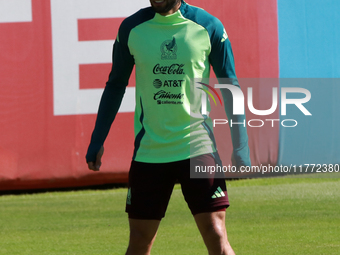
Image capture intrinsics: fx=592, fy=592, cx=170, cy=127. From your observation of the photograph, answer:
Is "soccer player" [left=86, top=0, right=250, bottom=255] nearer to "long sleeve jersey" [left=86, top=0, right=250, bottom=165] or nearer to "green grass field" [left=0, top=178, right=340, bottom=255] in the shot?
"long sleeve jersey" [left=86, top=0, right=250, bottom=165]

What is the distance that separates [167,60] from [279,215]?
4234 millimetres

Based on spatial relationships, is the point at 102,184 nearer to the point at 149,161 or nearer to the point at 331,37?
the point at 331,37

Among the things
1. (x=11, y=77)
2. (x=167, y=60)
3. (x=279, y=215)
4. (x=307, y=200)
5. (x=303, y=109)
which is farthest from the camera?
(x=303, y=109)

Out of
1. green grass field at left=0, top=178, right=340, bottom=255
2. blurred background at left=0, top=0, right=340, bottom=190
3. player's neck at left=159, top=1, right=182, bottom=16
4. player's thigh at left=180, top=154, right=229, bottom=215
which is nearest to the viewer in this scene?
player's thigh at left=180, top=154, right=229, bottom=215

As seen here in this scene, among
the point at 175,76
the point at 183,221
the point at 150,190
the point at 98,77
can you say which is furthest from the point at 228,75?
the point at 98,77

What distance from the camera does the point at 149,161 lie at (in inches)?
117

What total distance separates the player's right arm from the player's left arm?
1.45 feet

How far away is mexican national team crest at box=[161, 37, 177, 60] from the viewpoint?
9.64 ft

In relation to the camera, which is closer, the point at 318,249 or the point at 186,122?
the point at 186,122

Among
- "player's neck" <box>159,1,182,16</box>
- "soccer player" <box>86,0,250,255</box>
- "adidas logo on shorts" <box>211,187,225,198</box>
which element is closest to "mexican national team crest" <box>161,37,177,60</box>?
"soccer player" <box>86,0,250,255</box>

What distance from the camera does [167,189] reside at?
2.98 m

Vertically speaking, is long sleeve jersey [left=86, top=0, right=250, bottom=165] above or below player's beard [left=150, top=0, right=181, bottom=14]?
below

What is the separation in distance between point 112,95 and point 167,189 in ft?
1.95

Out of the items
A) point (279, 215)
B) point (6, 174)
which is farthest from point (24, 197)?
point (279, 215)
